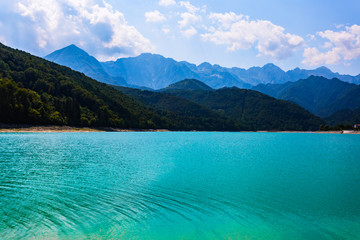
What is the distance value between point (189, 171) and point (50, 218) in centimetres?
2239

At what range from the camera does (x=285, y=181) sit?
30281 millimetres

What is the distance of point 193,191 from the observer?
2439cm

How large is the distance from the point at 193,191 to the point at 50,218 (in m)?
12.6

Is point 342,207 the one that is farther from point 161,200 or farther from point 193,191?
point 161,200

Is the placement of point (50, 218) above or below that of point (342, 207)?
below

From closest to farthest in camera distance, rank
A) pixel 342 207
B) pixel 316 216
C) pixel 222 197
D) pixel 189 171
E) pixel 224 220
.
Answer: pixel 224 220 → pixel 316 216 → pixel 342 207 → pixel 222 197 → pixel 189 171

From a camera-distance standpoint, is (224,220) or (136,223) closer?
(136,223)

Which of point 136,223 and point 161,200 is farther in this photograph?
point 161,200

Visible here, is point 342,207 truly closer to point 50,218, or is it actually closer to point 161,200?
point 161,200

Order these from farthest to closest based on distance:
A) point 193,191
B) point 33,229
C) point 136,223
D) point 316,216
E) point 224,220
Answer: point 193,191, point 316,216, point 224,220, point 136,223, point 33,229

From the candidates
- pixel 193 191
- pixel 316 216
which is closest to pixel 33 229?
pixel 193 191

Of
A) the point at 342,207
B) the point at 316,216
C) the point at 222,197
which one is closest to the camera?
A: the point at 316,216

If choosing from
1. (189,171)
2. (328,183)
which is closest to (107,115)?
(189,171)

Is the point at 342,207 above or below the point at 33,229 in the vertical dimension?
above
